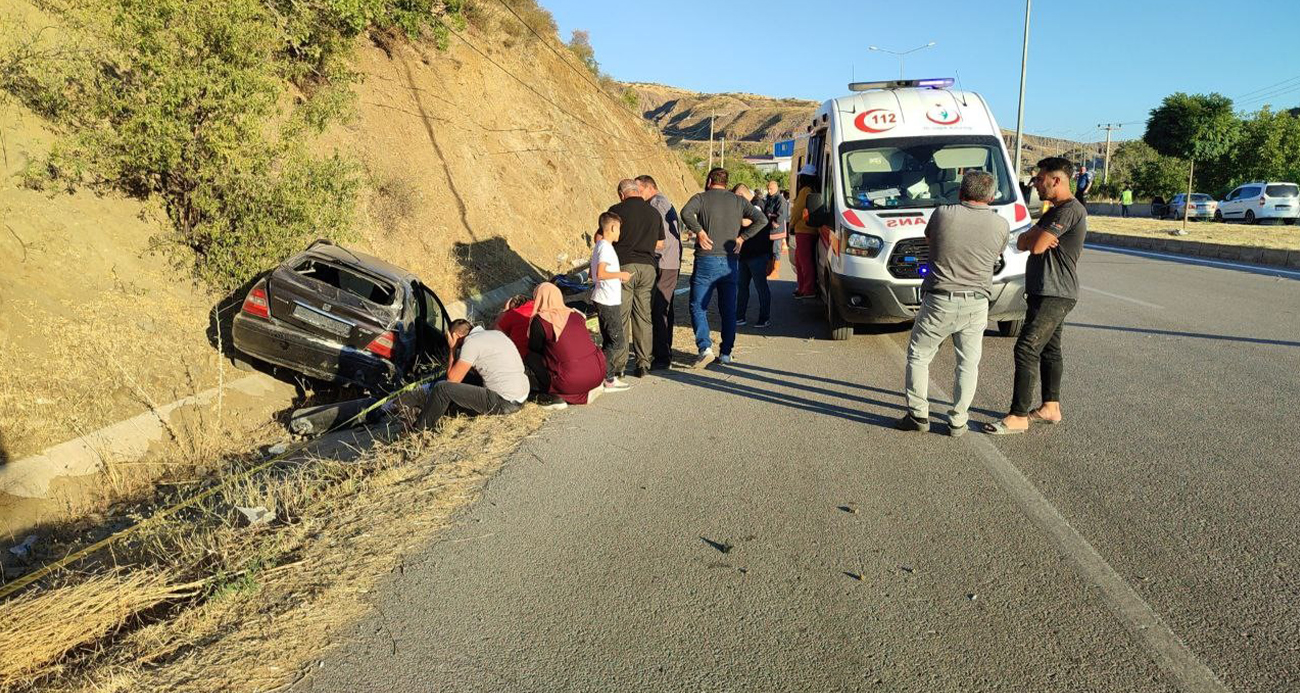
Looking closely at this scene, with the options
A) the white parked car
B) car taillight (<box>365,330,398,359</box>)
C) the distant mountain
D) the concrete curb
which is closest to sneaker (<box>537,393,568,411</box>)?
car taillight (<box>365,330,398,359</box>)

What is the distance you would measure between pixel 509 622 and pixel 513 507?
1.37m

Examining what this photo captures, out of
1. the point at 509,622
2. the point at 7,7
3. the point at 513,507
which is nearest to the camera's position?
the point at 509,622

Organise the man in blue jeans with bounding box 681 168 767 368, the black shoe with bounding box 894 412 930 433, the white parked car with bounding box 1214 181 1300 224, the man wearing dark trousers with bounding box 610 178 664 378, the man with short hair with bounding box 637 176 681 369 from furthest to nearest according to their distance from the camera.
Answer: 1. the white parked car with bounding box 1214 181 1300 224
2. the man in blue jeans with bounding box 681 168 767 368
3. the man with short hair with bounding box 637 176 681 369
4. the man wearing dark trousers with bounding box 610 178 664 378
5. the black shoe with bounding box 894 412 930 433

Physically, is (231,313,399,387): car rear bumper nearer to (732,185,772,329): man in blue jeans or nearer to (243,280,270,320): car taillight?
(243,280,270,320): car taillight

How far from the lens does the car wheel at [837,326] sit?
9852 mm

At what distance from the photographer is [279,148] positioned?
9.32 metres

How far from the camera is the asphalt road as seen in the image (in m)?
3.26

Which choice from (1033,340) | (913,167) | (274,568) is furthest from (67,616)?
(913,167)

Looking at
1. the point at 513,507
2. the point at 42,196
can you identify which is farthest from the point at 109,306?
the point at 513,507

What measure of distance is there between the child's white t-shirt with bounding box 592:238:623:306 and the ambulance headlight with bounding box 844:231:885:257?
9.25 ft

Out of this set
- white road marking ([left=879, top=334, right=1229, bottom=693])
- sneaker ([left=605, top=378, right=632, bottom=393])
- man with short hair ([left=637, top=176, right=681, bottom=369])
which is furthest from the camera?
man with short hair ([left=637, top=176, right=681, bottom=369])

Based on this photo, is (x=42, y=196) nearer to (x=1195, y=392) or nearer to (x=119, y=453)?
(x=119, y=453)

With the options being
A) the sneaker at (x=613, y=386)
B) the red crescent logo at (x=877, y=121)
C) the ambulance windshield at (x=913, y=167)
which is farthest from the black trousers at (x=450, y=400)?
the red crescent logo at (x=877, y=121)

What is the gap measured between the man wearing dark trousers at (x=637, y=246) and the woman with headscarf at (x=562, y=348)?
1016 mm
